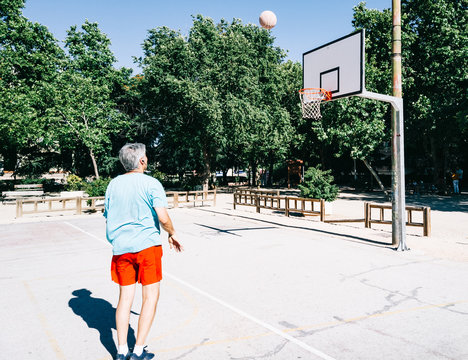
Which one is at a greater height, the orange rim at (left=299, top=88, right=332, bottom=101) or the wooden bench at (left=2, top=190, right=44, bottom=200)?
the orange rim at (left=299, top=88, right=332, bottom=101)

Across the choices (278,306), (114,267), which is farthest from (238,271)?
(114,267)

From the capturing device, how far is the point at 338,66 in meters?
10.3

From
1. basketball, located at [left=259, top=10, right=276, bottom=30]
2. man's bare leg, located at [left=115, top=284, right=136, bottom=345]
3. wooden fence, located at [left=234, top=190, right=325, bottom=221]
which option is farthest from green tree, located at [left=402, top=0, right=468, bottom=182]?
man's bare leg, located at [left=115, top=284, right=136, bottom=345]

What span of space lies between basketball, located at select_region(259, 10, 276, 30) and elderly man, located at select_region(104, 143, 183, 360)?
1289 centimetres

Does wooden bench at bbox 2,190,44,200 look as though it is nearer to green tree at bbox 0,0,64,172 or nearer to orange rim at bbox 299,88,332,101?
green tree at bbox 0,0,64,172

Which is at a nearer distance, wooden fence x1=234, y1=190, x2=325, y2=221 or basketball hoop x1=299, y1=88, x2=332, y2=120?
basketball hoop x1=299, y1=88, x2=332, y2=120

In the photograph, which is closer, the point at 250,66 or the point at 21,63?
the point at 250,66

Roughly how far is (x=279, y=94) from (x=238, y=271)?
28.6 meters

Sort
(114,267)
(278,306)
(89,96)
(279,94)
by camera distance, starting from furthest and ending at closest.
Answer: (279,94) < (89,96) < (278,306) < (114,267)

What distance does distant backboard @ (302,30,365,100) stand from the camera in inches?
381

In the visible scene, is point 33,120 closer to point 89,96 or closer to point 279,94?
point 89,96

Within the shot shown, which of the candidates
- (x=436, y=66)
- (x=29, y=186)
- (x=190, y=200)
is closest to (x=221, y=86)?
(x=190, y=200)

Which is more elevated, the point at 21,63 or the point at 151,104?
the point at 21,63

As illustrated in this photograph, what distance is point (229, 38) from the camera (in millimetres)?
27250
